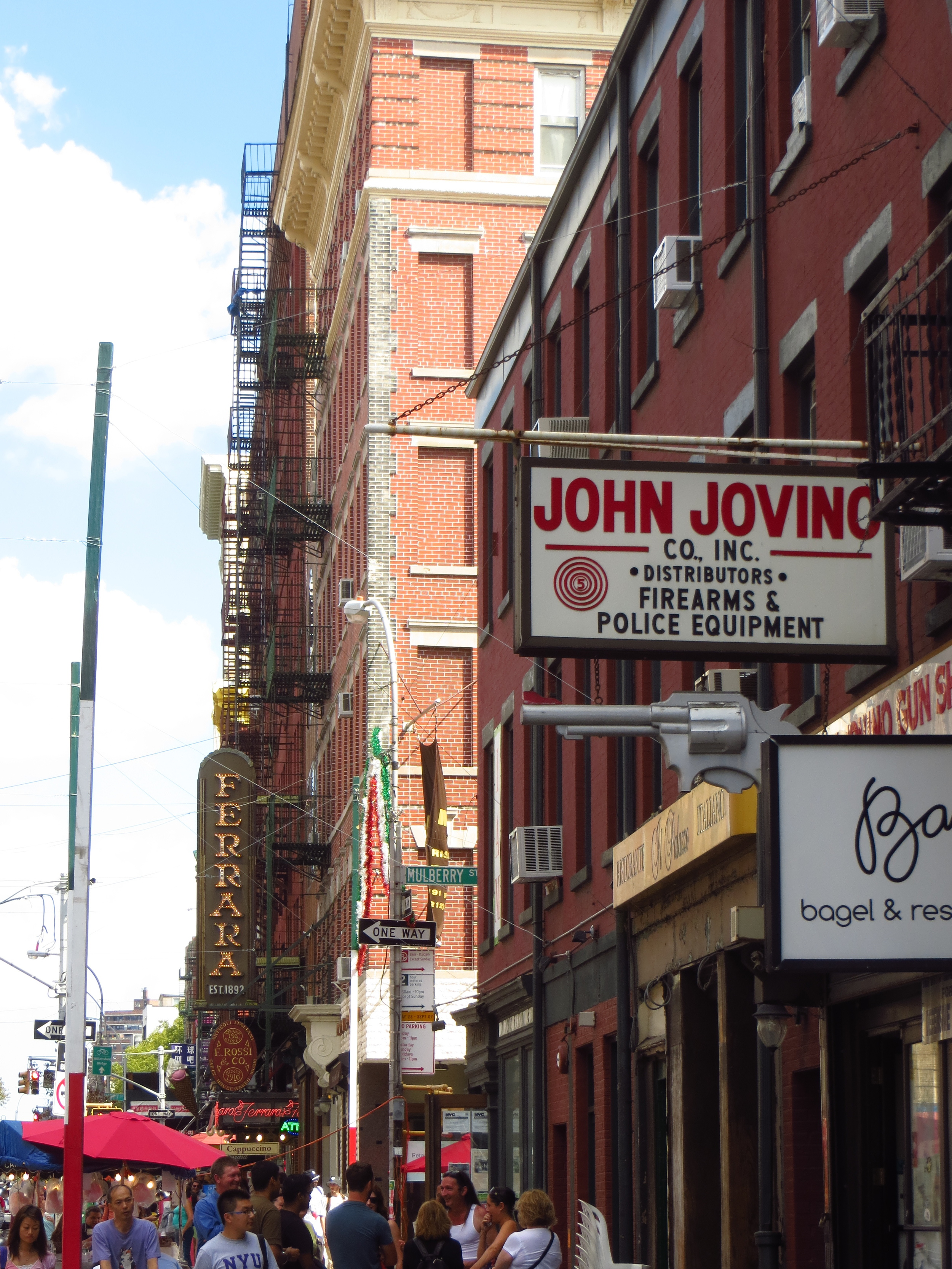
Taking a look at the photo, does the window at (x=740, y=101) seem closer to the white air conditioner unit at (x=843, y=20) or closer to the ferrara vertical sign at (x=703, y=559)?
the white air conditioner unit at (x=843, y=20)

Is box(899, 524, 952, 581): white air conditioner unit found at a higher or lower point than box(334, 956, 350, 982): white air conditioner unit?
higher

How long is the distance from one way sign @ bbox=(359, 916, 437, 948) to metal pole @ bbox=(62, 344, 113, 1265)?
9849mm

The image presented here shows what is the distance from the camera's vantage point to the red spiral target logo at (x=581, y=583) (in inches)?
428

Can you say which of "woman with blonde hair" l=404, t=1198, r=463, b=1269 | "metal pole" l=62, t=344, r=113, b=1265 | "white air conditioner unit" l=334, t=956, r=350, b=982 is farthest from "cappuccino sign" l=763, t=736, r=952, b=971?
"white air conditioner unit" l=334, t=956, r=350, b=982

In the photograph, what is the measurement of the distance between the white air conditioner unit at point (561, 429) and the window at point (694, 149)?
2195mm

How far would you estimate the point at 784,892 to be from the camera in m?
9.09

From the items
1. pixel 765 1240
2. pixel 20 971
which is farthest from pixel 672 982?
pixel 20 971

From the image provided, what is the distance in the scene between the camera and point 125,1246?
46.7 ft

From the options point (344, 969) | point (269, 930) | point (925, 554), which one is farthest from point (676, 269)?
point (269, 930)

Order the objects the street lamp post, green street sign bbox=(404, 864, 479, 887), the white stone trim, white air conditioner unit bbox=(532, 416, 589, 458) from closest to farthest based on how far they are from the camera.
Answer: white air conditioner unit bbox=(532, 416, 589, 458), green street sign bbox=(404, 864, 479, 887), the street lamp post, the white stone trim

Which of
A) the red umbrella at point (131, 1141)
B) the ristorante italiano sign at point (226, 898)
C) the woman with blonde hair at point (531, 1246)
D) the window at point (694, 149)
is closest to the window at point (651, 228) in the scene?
the window at point (694, 149)

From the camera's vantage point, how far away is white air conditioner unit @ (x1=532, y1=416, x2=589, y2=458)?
16141 millimetres

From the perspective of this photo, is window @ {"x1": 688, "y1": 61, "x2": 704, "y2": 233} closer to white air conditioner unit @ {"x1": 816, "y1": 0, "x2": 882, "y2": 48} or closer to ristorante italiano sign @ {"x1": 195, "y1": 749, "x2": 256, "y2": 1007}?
white air conditioner unit @ {"x1": 816, "y1": 0, "x2": 882, "y2": 48}

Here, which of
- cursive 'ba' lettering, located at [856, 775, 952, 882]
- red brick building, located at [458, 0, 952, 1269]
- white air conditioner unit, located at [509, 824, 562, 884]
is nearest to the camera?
cursive 'ba' lettering, located at [856, 775, 952, 882]
